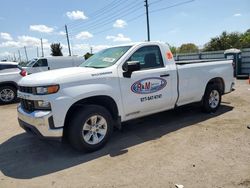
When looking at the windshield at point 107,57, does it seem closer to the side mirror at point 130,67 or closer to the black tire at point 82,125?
the side mirror at point 130,67

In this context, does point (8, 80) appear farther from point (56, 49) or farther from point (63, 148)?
point (56, 49)

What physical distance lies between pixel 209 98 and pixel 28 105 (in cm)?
450

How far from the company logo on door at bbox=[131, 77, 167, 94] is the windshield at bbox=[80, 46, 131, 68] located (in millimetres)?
646

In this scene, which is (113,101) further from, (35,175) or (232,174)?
(232,174)

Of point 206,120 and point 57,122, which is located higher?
point 57,122

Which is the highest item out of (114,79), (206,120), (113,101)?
(114,79)

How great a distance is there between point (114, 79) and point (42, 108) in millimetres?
1378

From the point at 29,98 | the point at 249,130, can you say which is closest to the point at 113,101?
the point at 29,98

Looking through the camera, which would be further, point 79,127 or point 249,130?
point 249,130

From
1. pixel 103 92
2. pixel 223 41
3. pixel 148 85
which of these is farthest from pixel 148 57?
pixel 223 41

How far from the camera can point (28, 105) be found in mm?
4664

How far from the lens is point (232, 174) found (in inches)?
146

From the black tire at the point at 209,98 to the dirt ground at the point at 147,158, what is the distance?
514 mm

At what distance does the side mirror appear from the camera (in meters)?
4.84
